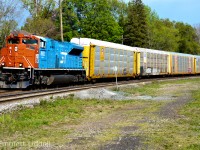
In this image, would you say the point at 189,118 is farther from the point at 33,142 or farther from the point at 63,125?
the point at 33,142

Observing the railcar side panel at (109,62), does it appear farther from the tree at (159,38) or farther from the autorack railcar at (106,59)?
the tree at (159,38)

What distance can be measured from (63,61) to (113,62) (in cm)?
864

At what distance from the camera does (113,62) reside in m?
32.8

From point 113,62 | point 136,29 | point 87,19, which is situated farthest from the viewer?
point 136,29

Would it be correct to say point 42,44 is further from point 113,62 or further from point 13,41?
point 113,62

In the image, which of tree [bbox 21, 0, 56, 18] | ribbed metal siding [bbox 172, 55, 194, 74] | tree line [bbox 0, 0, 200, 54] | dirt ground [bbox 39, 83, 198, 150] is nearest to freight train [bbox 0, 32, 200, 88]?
ribbed metal siding [bbox 172, 55, 194, 74]

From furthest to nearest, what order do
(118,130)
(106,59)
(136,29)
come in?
(136,29), (106,59), (118,130)

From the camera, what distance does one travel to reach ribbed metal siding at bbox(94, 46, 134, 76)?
98.1 ft

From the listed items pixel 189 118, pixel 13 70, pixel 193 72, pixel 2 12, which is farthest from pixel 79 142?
pixel 193 72

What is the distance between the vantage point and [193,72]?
5734cm

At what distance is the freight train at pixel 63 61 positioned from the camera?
2103 centimetres

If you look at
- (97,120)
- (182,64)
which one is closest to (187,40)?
(182,64)

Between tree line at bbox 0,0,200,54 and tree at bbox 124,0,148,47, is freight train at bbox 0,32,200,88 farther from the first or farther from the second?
tree at bbox 124,0,148,47

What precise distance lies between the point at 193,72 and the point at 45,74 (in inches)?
1561
